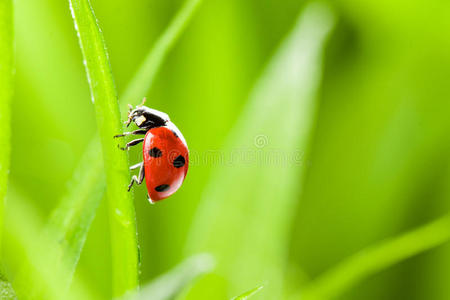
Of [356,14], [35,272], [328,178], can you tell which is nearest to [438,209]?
[328,178]

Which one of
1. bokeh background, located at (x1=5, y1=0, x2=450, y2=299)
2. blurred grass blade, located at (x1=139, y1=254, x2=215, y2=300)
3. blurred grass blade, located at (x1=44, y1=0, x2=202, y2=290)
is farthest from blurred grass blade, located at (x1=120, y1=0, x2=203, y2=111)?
bokeh background, located at (x1=5, y1=0, x2=450, y2=299)

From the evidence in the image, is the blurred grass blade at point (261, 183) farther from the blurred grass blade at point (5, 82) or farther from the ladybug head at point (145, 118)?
the blurred grass blade at point (5, 82)

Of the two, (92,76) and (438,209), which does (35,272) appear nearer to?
(92,76)

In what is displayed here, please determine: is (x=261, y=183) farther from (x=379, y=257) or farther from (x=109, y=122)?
(x=109, y=122)

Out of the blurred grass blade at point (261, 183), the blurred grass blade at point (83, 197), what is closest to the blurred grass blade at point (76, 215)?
the blurred grass blade at point (83, 197)

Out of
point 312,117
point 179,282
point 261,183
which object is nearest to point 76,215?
point 179,282

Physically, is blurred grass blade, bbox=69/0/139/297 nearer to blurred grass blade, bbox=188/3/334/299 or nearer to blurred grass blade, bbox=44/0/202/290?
blurred grass blade, bbox=44/0/202/290
